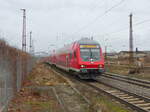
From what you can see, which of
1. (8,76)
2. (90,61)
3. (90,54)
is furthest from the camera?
(90,54)

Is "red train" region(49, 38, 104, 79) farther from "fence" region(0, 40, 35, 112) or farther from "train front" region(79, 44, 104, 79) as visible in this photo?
"fence" region(0, 40, 35, 112)

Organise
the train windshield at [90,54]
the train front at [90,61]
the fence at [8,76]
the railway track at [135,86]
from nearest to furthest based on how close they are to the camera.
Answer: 1. the fence at [8,76]
2. the railway track at [135,86]
3. the train front at [90,61]
4. the train windshield at [90,54]

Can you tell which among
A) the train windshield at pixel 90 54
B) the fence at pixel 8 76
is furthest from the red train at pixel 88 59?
the fence at pixel 8 76

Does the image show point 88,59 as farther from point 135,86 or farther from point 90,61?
point 135,86

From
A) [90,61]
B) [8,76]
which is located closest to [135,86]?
[90,61]

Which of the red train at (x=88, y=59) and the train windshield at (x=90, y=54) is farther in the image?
the train windshield at (x=90, y=54)

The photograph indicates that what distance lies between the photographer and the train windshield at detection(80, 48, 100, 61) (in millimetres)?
18266

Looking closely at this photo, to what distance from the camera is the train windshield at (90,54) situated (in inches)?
719

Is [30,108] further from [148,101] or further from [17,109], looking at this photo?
[148,101]

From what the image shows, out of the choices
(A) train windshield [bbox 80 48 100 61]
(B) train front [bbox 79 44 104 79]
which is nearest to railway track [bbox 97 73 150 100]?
(B) train front [bbox 79 44 104 79]

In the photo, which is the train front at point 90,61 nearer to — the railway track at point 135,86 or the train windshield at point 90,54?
the train windshield at point 90,54

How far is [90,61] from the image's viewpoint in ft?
59.3

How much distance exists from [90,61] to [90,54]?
0.76 metres

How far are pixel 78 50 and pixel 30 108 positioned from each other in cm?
1055
